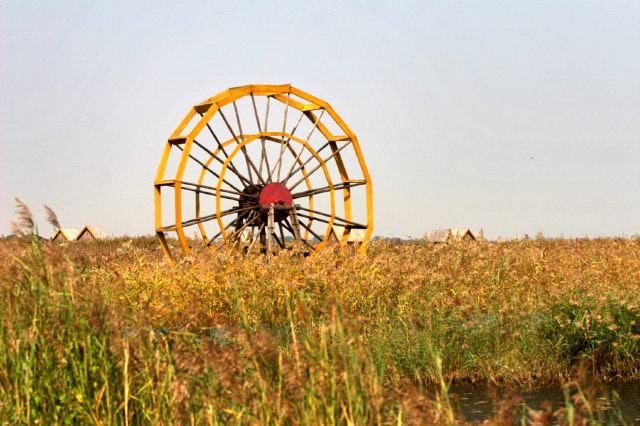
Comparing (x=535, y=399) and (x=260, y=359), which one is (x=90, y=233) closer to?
(x=535, y=399)

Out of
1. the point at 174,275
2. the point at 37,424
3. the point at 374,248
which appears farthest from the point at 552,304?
the point at 374,248

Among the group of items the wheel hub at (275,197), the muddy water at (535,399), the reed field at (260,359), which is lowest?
the muddy water at (535,399)

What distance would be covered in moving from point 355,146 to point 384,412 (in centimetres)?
1440

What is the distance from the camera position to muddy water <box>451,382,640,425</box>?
242 inches

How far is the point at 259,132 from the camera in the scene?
52.8 feet

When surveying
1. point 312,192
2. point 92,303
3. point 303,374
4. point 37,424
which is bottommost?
point 37,424

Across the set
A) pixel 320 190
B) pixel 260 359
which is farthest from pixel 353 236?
pixel 260 359

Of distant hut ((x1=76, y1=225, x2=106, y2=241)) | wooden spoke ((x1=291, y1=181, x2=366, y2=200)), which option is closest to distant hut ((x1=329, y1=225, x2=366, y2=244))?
wooden spoke ((x1=291, y1=181, x2=366, y2=200))

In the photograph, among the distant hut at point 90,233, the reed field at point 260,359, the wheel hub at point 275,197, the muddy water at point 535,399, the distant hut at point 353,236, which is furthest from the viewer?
the distant hut at point 90,233

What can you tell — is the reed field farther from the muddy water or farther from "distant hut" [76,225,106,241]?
"distant hut" [76,225,106,241]

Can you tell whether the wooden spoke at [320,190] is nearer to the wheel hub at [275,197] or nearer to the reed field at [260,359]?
the wheel hub at [275,197]

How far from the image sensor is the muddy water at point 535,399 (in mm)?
6145

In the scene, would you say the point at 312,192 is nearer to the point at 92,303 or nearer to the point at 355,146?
the point at 355,146

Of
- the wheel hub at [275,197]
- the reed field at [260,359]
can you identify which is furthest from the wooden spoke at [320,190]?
the reed field at [260,359]
